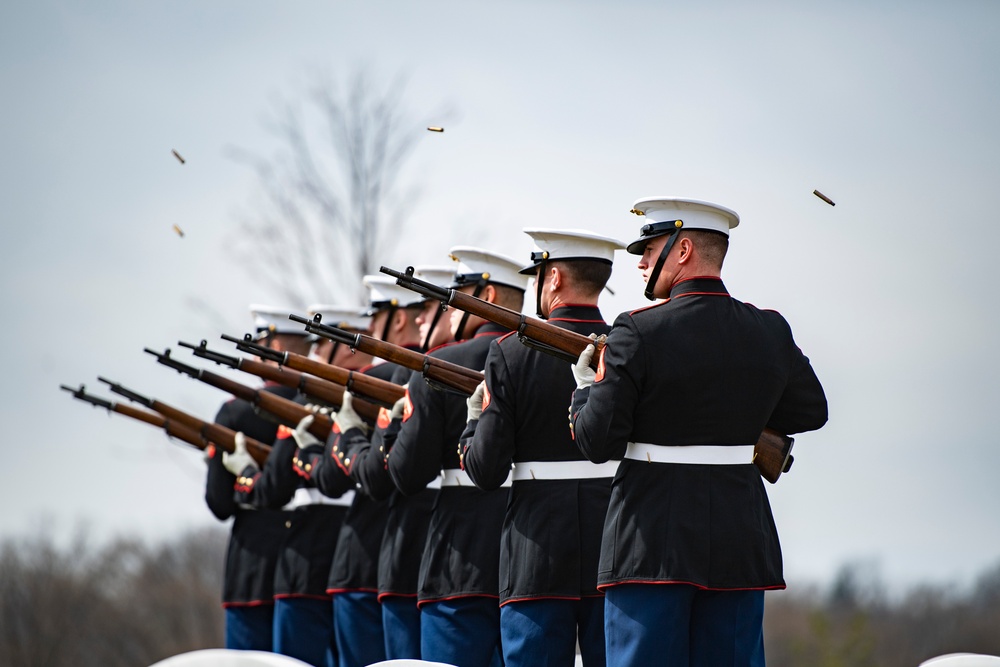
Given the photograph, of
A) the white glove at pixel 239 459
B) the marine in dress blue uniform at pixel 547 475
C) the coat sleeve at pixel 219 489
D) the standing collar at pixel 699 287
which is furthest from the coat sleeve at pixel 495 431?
the coat sleeve at pixel 219 489

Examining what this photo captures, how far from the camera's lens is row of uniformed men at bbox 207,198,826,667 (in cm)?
510

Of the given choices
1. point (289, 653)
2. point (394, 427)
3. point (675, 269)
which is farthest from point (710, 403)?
point (289, 653)

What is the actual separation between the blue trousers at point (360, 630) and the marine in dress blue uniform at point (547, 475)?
232 centimetres

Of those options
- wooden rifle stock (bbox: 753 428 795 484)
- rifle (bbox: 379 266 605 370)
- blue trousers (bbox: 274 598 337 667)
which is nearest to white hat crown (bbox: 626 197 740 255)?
rifle (bbox: 379 266 605 370)

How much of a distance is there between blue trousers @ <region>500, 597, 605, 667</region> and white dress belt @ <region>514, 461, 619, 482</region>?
54cm

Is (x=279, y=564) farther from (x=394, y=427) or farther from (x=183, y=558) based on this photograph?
(x=183, y=558)

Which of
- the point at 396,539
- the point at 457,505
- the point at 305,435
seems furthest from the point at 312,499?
the point at 457,505

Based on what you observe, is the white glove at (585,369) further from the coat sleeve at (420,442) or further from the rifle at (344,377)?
the rifle at (344,377)

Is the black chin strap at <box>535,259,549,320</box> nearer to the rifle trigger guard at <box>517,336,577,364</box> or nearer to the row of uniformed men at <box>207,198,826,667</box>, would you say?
the row of uniformed men at <box>207,198,826,667</box>

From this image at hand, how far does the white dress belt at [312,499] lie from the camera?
8984mm

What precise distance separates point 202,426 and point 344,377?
8.05 ft

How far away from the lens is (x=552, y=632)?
5.93m

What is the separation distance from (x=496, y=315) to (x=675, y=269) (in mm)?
960

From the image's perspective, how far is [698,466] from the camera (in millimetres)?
5164
